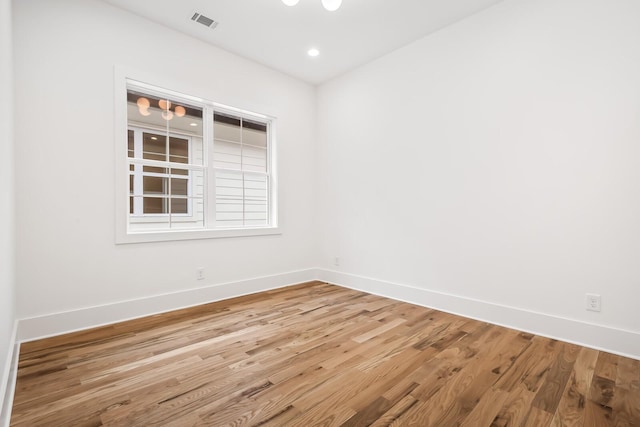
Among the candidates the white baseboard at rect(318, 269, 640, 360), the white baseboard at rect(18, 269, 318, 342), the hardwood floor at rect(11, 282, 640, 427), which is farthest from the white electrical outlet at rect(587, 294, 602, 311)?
the white baseboard at rect(18, 269, 318, 342)

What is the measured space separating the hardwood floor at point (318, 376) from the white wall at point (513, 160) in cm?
53

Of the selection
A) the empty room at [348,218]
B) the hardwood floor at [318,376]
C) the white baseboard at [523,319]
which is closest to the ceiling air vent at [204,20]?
the empty room at [348,218]

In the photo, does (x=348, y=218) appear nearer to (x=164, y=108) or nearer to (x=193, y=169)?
(x=193, y=169)

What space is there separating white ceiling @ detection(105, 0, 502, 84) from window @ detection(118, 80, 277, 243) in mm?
707

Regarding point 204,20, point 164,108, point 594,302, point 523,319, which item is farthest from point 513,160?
point 164,108

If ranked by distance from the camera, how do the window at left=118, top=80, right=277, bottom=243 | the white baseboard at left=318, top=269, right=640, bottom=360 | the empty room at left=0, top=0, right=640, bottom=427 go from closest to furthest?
the empty room at left=0, top=0, right=640, bottom=427
the white baseboard at left=318, top=269, right=640, bottom=360
the window at left=118, top=80, right=277, bottom=243

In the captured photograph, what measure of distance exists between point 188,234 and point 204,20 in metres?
2.20

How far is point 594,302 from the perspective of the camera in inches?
90.5

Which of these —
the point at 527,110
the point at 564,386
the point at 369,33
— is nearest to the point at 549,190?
the point at 527,110

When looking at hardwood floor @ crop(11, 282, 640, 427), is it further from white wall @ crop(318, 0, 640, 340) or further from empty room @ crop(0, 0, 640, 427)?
white wall @ crop(318, 0, 640, 340)

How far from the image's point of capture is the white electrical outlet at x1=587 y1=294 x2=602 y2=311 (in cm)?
228

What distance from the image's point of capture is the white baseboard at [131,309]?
243 centimetres

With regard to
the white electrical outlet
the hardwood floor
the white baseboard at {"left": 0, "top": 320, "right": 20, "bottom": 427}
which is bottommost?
the hardwood floor

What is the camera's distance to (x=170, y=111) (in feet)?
10.9
